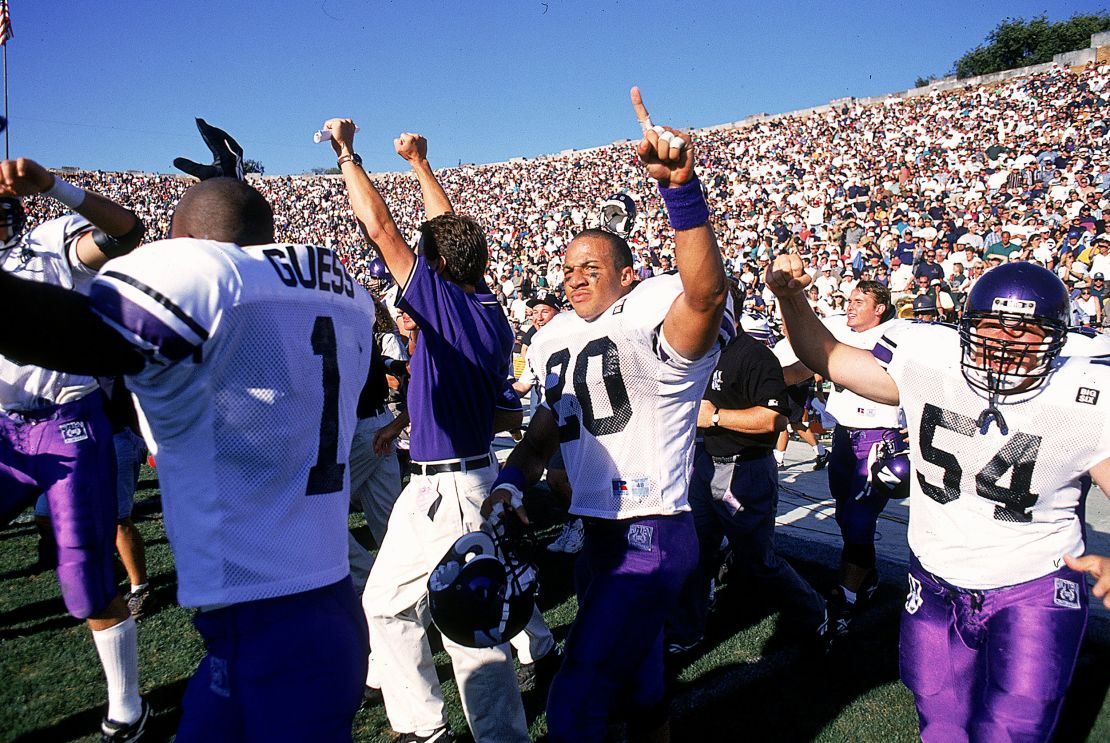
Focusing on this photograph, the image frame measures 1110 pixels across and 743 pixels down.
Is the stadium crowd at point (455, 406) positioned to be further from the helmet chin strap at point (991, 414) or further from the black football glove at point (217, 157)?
the black football glove at point (217, 157)

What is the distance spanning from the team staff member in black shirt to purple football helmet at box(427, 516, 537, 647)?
5.85 feet

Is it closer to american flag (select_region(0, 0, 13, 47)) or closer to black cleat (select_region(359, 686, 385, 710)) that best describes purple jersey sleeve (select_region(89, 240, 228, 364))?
black cleat (select_region(359, 686, 385, 710))

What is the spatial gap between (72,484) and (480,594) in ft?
6.67

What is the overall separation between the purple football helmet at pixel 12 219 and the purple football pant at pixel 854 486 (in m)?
4.38

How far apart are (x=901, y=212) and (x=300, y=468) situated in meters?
19.0

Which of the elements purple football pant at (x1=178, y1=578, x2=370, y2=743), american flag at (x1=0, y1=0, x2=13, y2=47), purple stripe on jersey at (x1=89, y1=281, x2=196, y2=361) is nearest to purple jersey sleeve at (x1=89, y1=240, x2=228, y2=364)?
purple stripe on jersey at (x1=89, y1=281, x2=196, y2=361)

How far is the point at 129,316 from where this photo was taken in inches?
55.5

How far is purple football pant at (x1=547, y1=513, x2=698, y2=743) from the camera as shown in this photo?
258cm

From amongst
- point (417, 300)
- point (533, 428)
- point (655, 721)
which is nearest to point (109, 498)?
point (417, 300)

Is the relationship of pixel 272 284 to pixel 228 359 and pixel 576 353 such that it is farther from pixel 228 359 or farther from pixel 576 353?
pixel 576 353

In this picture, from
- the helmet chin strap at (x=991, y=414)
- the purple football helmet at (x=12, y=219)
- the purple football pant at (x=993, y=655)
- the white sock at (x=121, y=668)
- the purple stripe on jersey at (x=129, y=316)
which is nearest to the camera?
the purple stripe on jersey at (x=129, y=316)

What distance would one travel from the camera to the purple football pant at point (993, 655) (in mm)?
2344

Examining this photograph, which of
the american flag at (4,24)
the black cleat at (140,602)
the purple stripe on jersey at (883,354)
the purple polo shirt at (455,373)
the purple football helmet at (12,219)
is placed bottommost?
the black cleat at (140,602)

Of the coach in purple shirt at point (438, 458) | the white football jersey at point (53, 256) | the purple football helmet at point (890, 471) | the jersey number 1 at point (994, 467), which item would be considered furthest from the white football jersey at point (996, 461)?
the white football jersey at point (53, 256)
